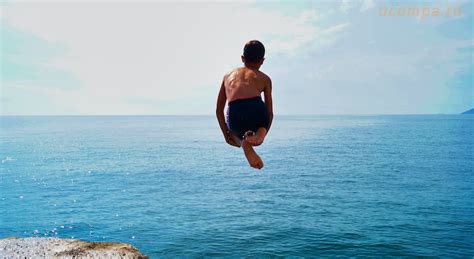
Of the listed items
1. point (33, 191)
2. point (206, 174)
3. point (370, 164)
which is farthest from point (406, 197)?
point (33, 191)

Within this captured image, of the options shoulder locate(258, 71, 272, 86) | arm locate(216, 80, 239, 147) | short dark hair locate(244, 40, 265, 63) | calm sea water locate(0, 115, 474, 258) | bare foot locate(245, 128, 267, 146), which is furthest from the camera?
calm sea water locate(0, 115, 474, 258)

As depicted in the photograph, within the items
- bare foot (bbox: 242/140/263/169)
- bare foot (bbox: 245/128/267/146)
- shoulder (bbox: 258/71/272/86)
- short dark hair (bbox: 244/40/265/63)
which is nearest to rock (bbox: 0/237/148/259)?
bare foot (bbox: 242/140/263/169)

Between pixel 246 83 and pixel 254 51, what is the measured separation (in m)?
0.56

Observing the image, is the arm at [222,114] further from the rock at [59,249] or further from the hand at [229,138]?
the rock at [59,249]

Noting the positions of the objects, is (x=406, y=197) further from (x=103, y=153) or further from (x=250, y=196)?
(x=103, y=153)

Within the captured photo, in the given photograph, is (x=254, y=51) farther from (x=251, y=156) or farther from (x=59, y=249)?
(x=59, y=249)

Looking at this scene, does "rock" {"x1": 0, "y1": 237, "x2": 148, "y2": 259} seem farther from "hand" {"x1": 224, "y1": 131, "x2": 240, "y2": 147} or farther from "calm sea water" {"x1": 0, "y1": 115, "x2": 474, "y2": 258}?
"calm sea water" {"x1": 0, "y1": 115, "x2": 474, "y2": 258}

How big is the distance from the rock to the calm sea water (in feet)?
67.5

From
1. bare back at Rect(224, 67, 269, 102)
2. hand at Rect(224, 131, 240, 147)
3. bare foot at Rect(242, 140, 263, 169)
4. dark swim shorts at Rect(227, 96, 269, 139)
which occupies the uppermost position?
bare back at Rect(224, 67, 269, 102)

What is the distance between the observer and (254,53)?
6.65 metres

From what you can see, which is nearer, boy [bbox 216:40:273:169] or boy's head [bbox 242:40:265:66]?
boy's head [bbox 242:40:265:66]

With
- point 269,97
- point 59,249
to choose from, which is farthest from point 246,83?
point 59,249

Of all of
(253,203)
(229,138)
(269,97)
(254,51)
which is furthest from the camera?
(253,203)

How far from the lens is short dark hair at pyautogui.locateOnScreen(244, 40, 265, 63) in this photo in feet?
21.5
